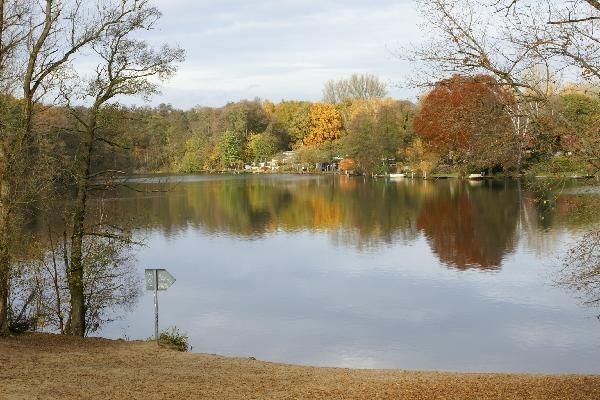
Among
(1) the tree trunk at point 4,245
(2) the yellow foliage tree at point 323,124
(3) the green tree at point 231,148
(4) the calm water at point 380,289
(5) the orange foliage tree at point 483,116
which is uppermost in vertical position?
(2) the yellow foliage tree at point 323,124

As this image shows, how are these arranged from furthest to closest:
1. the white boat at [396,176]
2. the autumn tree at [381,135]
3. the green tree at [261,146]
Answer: the green tree at [261,146]
the white boat at [396,176]
the autumn tree at [381,135]

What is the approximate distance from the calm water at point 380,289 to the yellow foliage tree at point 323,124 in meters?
52.8

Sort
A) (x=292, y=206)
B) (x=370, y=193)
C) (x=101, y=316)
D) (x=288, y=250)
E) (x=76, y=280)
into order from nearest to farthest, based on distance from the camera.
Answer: (x=76, y=280)
(x=101, y=316)
(x=288, y=250)
(x=292, y=206)
(x=370, y=193)

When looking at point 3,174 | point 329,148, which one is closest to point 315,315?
point 3,174

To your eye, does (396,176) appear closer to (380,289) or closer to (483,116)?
(380,289)

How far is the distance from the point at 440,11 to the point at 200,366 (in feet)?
18.6

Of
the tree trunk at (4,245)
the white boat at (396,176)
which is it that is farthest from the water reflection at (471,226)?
the white boat at (396,176)

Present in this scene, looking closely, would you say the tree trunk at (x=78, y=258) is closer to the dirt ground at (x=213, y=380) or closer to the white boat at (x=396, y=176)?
the dirt ground at (x=213, y=380)

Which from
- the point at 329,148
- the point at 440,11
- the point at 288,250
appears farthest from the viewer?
the point at 329,148

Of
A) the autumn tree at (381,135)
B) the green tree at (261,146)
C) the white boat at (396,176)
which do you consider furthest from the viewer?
the green tree at (261,146)

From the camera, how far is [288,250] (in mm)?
23812

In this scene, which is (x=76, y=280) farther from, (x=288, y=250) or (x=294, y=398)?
(x=288, y=250)

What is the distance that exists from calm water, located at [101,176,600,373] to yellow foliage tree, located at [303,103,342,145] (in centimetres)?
5280

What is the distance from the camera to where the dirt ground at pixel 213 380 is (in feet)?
22.8
